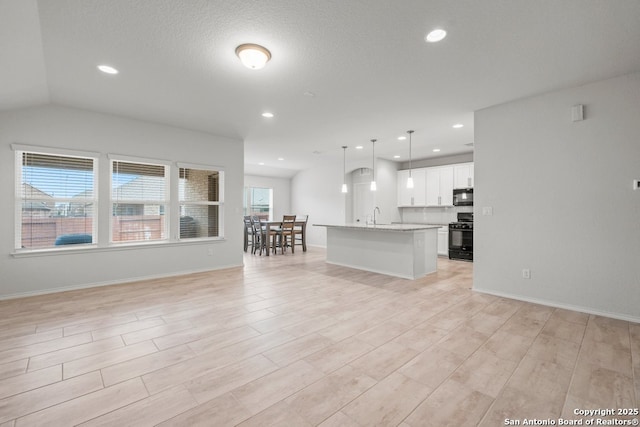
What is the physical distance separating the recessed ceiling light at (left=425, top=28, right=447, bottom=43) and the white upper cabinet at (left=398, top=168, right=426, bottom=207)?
5622 mm

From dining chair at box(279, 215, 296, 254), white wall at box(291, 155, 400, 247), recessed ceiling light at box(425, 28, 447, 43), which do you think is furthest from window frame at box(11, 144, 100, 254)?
white wall at box(291, 155, 400, 247)

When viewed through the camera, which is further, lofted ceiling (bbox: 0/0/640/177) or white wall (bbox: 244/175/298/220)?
white wall (bbox: 244/175/298/220)

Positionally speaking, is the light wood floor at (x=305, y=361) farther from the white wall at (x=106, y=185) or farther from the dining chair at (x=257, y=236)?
the dining chair at (x=257, y=236)

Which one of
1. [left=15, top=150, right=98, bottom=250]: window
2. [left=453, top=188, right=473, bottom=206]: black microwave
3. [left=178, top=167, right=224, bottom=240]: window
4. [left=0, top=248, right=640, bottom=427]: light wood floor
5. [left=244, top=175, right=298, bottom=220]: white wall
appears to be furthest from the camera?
[left=244, top=175, right=298, bottom=220]: white wall

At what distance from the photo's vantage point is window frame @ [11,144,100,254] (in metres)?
3.74

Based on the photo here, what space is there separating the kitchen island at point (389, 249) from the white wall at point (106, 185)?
223 centimetres

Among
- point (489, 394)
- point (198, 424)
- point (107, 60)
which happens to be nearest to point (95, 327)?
point (198, 424)

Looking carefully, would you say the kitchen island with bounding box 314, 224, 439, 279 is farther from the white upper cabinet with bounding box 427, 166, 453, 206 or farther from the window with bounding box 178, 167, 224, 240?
the window with bounding box 178, 167, 224, 240

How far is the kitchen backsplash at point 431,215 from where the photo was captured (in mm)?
7484

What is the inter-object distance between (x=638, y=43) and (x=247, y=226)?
27.4 feet

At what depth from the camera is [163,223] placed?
503 cm

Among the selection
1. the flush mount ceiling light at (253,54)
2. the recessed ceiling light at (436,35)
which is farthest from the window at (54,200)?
the recessed ceiling light at (436,35)

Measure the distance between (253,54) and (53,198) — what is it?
3704mm

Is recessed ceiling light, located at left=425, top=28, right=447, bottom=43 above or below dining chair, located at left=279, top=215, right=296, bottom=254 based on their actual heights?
above
